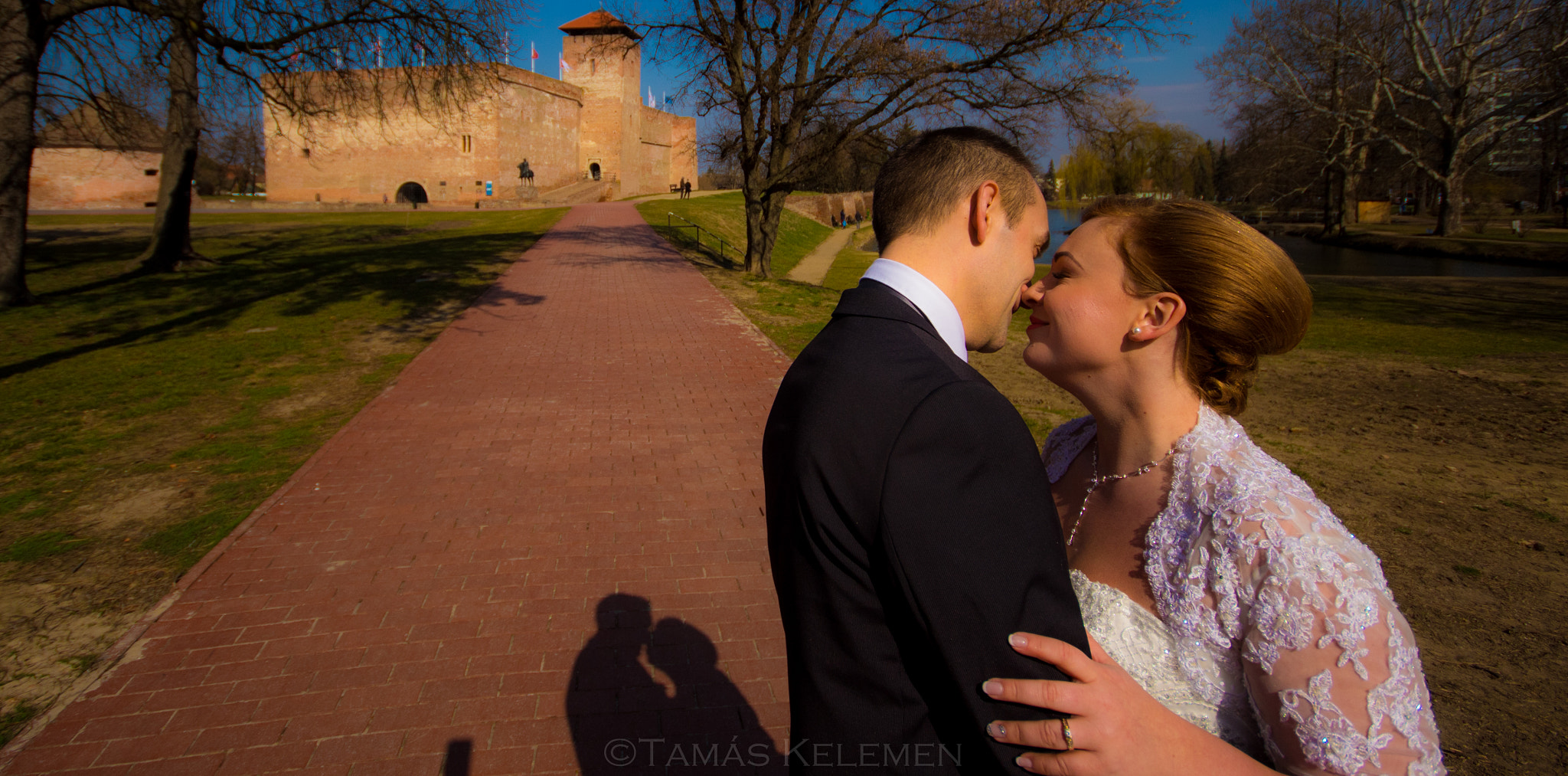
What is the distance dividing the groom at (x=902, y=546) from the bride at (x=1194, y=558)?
7 cm

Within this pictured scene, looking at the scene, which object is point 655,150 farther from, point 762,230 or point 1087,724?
point 1087,724

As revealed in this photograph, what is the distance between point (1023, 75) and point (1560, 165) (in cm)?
2887

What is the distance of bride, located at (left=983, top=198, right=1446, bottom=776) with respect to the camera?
120cm

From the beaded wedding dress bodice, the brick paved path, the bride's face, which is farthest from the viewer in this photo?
the brick paved path

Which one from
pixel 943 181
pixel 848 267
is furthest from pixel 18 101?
pixel 848 267

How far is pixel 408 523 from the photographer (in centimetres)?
512

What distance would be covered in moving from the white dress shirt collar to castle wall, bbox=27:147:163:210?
5447 centimetres

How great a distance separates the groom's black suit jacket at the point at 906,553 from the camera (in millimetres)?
1062

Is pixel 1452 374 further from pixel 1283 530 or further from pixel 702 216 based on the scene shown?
pixel 702 216

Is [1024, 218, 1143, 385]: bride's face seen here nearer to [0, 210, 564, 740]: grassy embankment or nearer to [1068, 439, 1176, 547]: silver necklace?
[1068, 439, 1176, 547]: silver necklace

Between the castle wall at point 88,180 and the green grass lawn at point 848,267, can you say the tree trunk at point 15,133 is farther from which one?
the castle wall at point 88,180

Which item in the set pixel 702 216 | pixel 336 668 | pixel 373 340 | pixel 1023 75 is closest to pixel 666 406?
pixel 336 668

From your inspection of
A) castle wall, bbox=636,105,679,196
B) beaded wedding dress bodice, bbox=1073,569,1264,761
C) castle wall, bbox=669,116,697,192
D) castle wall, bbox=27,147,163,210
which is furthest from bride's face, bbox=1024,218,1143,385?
castle wall, bbox=669,116,697,192

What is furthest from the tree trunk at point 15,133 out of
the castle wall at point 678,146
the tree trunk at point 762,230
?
the castle wall at point 678,146
